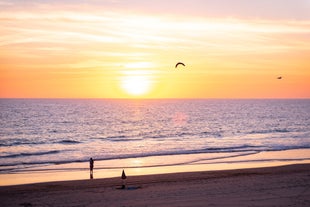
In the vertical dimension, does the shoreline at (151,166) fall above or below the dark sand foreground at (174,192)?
above

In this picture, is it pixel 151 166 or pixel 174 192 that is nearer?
pixel 174 192

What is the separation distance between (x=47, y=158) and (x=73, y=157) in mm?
2298

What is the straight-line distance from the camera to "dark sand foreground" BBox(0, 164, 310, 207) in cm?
1731

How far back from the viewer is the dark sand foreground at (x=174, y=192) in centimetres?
1731

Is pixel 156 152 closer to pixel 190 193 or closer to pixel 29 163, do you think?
pixel 29 163

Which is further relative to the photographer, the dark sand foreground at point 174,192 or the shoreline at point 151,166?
the shoreline at point 151,166

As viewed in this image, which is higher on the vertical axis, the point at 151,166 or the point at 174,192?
the point at 151,166

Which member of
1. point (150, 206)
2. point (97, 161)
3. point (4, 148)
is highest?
point (4, 148)

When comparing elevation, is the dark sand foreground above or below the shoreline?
below

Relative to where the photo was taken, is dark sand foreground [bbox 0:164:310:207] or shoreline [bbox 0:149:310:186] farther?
shoreline [bbox 0:149:310:186]

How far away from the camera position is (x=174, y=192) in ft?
63.2

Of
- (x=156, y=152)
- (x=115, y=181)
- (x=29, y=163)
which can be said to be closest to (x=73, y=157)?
(x=29, y=163)

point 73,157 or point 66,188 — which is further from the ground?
point 73,157

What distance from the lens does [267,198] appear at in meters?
17.6
